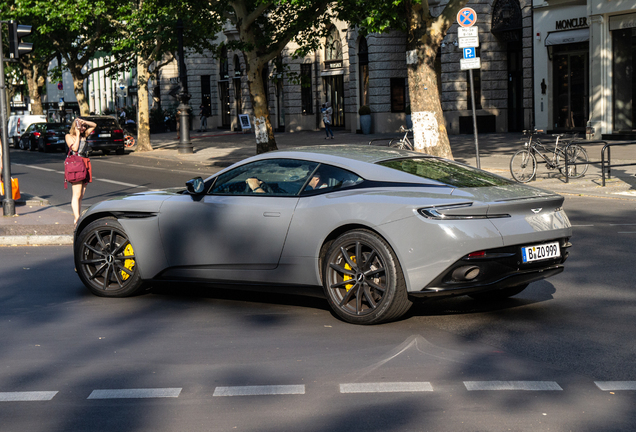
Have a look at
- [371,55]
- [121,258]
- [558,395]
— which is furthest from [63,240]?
[371,55]

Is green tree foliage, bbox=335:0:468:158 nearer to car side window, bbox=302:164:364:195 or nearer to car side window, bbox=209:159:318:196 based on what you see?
car side window, bbox=209:159:318:196

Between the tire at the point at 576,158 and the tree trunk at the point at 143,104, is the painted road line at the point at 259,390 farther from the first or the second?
the tree trunk at the point at 143,104

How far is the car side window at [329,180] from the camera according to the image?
6.47m

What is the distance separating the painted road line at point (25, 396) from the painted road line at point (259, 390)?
3.08ft

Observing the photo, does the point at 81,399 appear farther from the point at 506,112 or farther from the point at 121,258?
the point at 506,112

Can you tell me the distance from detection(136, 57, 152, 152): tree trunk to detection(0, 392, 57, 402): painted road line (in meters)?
31.4

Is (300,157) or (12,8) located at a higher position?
(12,8)

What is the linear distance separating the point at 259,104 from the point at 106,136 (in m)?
11.2

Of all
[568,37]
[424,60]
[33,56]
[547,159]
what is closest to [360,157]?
[547,159]

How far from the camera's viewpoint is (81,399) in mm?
4688

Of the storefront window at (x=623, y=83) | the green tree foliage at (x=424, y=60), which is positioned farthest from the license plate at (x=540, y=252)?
the storefront window at (x=623, y=83)

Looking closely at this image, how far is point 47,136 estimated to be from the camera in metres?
39.3

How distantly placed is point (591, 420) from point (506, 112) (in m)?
32.8

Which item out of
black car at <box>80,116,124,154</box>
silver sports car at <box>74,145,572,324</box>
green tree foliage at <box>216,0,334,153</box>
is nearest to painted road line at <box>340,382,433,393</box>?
silver sports car at <box>74,145,572,324</box>
